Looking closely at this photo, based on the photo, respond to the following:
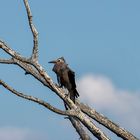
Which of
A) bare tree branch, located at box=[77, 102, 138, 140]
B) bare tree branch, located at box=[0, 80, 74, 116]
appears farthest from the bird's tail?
bare tree branch, located at box=[0, 80, 74, 116]

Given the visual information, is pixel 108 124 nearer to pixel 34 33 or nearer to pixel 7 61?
pixel 7 61

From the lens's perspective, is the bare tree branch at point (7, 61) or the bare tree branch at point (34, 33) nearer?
the bare tree branch at point (34, 33)

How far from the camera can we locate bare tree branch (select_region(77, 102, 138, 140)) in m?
22.6

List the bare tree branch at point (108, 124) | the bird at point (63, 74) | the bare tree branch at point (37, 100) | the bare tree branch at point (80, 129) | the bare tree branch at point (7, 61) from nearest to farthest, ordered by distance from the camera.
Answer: the bare tree branch at point (37, 100) → the bare tree branch at point (7, 61) → the bare tree branch at point (108, 124) → the bare tree branch at point (80, 129) → the bird at point (63, 74)

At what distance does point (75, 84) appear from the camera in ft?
79.4

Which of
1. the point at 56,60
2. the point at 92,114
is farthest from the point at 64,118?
the point at 56,60

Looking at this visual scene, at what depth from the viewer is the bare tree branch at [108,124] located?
22.6m

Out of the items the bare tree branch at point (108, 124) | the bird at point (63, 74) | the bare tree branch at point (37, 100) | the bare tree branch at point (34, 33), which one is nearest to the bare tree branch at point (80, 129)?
the bare tree branch at point (108, 124)

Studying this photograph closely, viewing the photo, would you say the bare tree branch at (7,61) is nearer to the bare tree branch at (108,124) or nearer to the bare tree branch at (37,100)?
the bare tree branch at (37,100)

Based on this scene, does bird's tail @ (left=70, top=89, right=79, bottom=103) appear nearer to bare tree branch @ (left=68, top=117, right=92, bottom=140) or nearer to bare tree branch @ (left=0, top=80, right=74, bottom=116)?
bare tree branch @ (left=68, top=117, right=92, bottom=140)

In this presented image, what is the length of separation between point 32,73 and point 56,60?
125 inches

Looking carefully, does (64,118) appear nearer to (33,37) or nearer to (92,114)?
(92,114)

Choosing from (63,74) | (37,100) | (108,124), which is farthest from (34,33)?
(108,124)

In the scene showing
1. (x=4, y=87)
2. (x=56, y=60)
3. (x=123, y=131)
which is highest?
(x=56, y=60)
